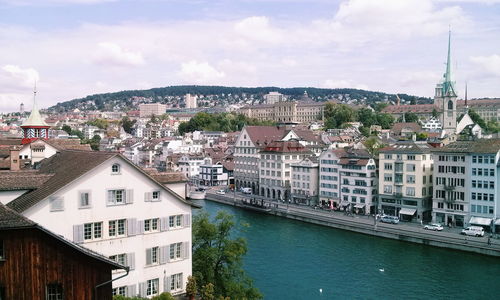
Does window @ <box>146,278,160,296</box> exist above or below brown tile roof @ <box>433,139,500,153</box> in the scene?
below

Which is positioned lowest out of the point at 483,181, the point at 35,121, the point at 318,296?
the point at 318,296

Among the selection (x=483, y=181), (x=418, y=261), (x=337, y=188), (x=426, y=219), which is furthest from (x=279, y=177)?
(x=418, y=261)

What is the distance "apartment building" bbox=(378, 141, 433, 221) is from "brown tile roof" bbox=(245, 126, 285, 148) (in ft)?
98.3

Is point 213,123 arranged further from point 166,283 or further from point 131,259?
point 131,259

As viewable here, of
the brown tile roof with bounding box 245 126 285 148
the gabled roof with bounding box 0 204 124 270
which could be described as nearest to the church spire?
the brown tile roof with bounding box 245 126 285 148

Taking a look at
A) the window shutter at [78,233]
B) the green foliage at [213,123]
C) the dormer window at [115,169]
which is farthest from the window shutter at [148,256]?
the green foliage at [213,123]

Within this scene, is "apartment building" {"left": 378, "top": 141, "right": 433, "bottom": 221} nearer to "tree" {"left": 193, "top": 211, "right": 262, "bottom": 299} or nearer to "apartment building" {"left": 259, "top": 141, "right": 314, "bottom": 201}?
"apartment building" {"left": 259, "top": 141, "right": 314, "bottom": 201}

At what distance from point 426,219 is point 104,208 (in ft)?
148

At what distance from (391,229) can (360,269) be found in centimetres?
1234

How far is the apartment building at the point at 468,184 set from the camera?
50969 mm

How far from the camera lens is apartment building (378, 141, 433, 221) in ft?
189

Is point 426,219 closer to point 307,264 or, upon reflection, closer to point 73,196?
point 307,264

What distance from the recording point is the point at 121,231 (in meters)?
20.3

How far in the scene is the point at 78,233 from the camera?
19.1 meters
